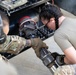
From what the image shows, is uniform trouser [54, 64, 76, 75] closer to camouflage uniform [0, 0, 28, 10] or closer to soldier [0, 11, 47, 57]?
soldier [0, 11, 47, 57]

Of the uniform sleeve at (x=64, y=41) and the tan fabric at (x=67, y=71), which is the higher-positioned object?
the uniform sleeve at (x=64, y=41)

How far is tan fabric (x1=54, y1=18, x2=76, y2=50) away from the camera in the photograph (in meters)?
1.52

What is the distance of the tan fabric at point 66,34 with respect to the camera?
4.98 feet

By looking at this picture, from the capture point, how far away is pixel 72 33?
1.52 m

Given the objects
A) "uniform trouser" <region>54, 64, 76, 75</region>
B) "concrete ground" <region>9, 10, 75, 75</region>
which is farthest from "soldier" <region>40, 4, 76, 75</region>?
"concrete ground" <region>9, 10, 75, 75</region>

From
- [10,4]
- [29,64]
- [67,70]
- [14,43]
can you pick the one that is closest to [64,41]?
[67,70]

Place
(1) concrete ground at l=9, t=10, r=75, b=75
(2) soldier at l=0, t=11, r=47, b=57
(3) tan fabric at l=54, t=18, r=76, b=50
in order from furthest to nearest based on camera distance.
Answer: (1) concrete ground at l=9, t=10, r=75, b=75, (2) soldier at l=0, t=11, r=47, b=57, (3) tan fabric at l=54, t=18, r=76, b=50

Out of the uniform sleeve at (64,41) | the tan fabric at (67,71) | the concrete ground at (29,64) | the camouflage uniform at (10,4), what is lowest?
the concrete ground at (29,64)

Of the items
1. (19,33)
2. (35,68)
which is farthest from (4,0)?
(35,68)

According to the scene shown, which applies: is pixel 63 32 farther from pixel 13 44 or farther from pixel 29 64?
pixel 29 64

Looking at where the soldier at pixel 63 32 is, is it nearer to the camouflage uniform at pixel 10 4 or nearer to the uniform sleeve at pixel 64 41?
the uniform sleeve at pixel 64 41

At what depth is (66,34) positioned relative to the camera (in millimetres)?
1518

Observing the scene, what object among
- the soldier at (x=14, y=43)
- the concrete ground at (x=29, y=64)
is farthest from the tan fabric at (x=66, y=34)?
the concrete ground at (x=29, y=64)

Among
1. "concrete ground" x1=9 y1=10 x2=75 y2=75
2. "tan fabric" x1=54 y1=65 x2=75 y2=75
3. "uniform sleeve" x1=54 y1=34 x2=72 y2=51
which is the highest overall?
"uniform sleeve" x1=54 y1=34 x2=72 y2=51
